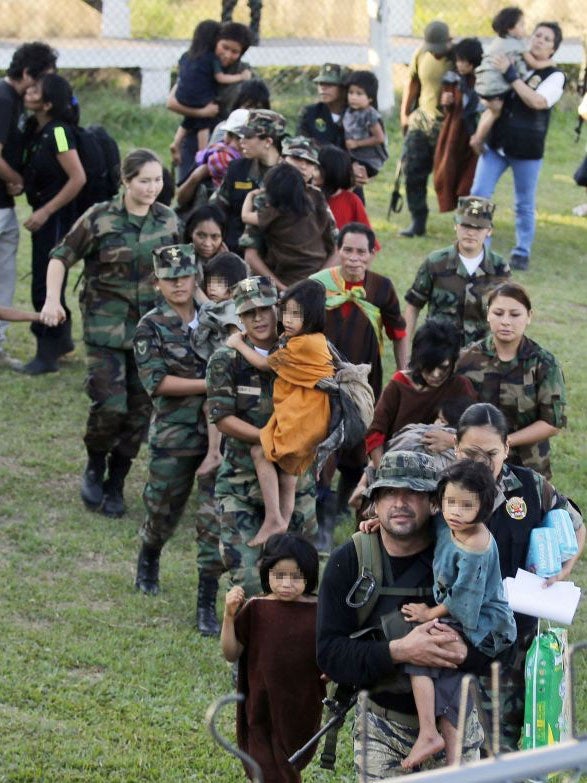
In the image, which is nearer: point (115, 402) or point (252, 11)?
point (115, 402)

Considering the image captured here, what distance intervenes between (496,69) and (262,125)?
4.41 metres

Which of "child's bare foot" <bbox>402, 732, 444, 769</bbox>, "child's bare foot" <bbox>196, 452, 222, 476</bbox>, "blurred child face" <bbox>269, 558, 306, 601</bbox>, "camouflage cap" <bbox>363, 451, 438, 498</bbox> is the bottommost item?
"child's bare foot" <bbox>196, 452, 222, 476</bbox>

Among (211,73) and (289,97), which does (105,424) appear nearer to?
(211,73)

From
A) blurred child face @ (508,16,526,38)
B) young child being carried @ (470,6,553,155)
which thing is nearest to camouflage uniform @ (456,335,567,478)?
young child being carried @ (470,6,553,155)

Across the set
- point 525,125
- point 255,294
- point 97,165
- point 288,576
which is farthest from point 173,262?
point 525,125

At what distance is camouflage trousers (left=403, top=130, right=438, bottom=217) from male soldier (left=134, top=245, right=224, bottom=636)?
23.9 ft

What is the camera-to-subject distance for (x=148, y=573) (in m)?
7.17

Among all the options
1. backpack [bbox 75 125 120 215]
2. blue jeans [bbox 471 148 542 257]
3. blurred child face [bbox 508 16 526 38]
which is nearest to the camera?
backpack [bbox 75 125 120 215]

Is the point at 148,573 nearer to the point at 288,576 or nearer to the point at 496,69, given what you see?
the point at 288,576

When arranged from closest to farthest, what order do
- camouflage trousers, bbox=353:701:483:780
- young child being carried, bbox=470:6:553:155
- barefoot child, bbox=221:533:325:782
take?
camouflage trousers, bbox=353:701:483:780
barefoot child, bbox=221:533:325:782
young child being carried, bbox=470:6:553:155

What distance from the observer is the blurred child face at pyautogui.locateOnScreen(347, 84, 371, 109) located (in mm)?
11203

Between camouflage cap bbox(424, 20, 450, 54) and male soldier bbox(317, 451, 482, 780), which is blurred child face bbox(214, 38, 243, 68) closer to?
camouflage cap bbox(424, 20, 450, 54)

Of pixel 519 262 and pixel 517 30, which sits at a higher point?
pixel 517 30

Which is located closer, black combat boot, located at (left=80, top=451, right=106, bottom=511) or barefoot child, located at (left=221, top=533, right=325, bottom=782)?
barefoot child, located at (left=221, top=533, right=325, bottom=782)
